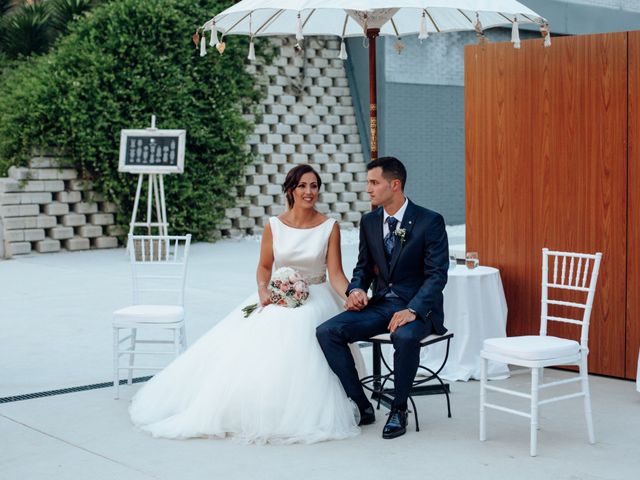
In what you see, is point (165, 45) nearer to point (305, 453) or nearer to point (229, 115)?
point (229, 115)

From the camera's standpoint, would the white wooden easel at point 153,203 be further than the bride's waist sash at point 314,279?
Yes

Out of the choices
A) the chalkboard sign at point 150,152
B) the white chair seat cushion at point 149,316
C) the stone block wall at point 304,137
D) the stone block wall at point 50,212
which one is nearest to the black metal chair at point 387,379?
the white chair seat cushion at point 149,316

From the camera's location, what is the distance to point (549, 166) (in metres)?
5.82

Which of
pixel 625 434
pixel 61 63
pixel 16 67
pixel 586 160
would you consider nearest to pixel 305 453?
pixel 625 434

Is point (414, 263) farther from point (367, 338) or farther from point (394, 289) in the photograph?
point (367, 338)

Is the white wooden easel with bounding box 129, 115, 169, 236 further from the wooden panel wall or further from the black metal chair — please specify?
the black metal chair

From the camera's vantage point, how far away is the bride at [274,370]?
4.45 metres

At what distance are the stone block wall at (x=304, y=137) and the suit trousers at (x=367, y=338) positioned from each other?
406 inches

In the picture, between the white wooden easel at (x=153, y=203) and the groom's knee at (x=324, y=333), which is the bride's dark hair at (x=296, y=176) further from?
the white wooden easel at (x=153, y=203)

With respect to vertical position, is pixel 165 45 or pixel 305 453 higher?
pixel 165 45

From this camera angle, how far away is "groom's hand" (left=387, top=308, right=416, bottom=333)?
461cm

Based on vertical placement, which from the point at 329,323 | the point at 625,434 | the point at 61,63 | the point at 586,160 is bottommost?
the point at 625,434

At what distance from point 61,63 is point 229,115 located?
2.71 metres

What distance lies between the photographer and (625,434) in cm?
447
